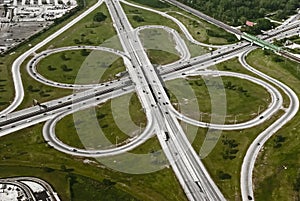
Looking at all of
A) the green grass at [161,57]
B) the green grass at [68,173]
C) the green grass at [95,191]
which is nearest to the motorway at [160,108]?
the green grass at [161,57]

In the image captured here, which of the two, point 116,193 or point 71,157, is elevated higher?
point 71,157

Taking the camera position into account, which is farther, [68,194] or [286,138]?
[286,138]

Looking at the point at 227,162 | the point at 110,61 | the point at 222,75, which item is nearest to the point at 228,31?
the point at 222,75

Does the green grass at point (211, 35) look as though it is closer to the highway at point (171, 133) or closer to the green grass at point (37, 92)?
the highway at point (171, 133)

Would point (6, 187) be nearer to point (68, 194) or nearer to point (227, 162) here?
point (68, 194)

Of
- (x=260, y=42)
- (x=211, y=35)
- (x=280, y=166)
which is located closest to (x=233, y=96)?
(x=280, y=166)

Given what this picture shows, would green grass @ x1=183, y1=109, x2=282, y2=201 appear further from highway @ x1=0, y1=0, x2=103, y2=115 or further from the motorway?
highway @ x1=0, y1=0, x2=103, y2=115
